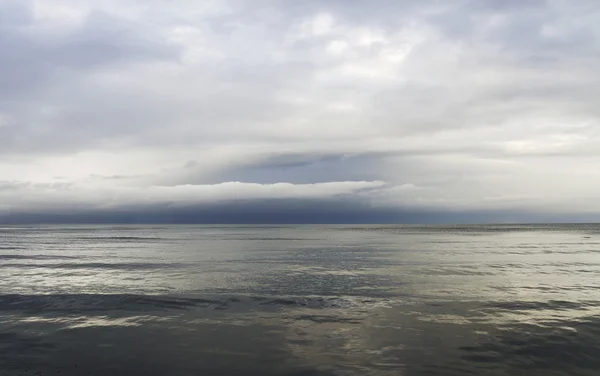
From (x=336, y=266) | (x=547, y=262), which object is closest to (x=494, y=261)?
(x=547, y=262)

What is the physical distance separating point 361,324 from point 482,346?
192 inches

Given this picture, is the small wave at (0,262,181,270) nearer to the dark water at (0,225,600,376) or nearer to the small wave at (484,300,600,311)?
the dark water at (0,225,600,376)

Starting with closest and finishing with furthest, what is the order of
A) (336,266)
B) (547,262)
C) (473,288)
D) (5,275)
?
(473,288) < (5,275) < (336,266) < (547,262)

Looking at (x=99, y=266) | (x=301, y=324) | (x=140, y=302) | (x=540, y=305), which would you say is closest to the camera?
(x=301, y=324)

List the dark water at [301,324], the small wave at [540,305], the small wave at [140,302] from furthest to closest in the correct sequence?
1. the small wave at [140,302]
2. the small wave at [540,305]
3. the dark water at [301,324]

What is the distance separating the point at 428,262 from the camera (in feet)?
138

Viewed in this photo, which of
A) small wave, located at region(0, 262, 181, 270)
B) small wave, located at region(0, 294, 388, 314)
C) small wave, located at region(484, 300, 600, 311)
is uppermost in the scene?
small wave, located at region(484, 300, 600, 311)

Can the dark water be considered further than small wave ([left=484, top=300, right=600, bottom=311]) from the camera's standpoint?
No

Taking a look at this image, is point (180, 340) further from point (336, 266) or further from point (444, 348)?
point (336, 266)

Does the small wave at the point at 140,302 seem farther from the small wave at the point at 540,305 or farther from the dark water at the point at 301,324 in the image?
the small wave at the point at 540,305

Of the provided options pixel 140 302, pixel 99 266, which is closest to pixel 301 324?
pixel 140 302

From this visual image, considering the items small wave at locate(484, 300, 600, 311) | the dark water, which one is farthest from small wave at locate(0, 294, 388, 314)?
small wave at locate(484, 300, 600, 311)

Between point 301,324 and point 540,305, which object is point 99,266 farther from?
point 540,305

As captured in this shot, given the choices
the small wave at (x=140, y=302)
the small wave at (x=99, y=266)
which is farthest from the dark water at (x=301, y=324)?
the small wave at (x=99, y=266)
